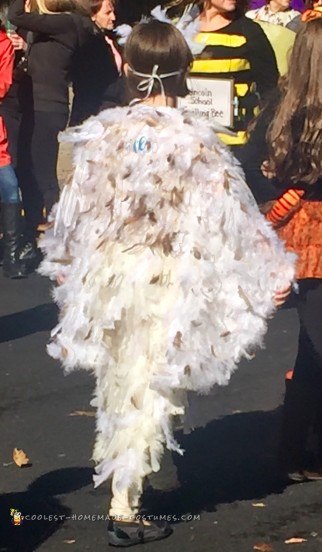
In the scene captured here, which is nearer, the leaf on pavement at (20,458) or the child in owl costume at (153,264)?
the child in owl costume at (153,264)

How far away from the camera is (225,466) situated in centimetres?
523

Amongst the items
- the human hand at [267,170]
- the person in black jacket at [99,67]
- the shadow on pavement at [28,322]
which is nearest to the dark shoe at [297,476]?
the human hand at [267,170]

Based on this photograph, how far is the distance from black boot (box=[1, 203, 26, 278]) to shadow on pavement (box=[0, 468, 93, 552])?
3.81m

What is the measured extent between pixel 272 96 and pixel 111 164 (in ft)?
2.97

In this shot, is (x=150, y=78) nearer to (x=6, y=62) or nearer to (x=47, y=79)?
(x=6, y=62)

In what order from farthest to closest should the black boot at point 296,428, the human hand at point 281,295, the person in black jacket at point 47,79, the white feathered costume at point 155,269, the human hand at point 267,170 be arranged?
the person in black jacket at point 47,79 < the black boot at point 296,428 < the human hand at point 267,170 < the human hand at point 281,295 < the white feathered costume at point 155,269

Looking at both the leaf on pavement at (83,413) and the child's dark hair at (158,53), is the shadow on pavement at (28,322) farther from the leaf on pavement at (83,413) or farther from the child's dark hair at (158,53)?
the child's dark hair at (158,53)

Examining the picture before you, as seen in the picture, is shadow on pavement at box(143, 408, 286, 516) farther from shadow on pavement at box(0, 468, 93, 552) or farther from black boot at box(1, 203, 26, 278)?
black boot at box(1, 203, 26, 278)

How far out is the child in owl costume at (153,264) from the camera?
4.25m

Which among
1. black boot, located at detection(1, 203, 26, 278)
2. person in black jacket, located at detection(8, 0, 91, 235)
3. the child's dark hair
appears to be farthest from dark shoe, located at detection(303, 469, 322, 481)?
person in black jacket, located at detection(8, 0, 91, 235)

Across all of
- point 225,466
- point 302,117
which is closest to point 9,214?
point 225,466

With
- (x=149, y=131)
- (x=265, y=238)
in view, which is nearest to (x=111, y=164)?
(x=149, y=131)

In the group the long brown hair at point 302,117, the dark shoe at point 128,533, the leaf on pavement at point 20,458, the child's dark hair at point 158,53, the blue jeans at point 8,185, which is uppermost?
the child's dark hair at point 158,53

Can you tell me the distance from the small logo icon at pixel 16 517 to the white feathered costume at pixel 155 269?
413 mm
